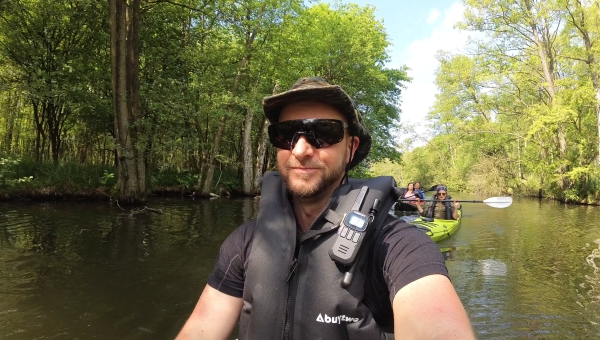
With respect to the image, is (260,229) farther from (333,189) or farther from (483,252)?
(483,252)

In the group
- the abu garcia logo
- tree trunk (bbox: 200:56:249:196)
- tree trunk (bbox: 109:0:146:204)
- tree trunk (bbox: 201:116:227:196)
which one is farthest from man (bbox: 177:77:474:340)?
tree trunk (bbox: 201:116:227:196)

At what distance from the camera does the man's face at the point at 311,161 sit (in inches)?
68.1

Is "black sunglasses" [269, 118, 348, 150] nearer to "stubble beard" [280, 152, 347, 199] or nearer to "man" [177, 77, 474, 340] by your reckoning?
"man" [177, 77, 474, 340]

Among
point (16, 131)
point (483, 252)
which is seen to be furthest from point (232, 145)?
point (483, 252)

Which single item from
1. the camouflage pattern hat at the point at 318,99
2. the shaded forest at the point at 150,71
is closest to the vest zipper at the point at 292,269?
the camouflage pattern hat at the point at 318,99

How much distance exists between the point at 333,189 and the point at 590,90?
2276 cm

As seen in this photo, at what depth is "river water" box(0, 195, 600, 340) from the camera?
466 cm

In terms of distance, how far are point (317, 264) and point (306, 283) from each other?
3.5 inches

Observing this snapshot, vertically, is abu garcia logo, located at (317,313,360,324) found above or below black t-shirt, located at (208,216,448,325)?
below

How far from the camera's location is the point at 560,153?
21969mm

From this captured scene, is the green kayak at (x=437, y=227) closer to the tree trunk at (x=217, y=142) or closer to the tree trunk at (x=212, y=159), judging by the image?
the tree trunk at (x=217, y=142)

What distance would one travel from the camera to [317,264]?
153 cm

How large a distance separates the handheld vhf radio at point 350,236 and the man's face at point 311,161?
0.87ft

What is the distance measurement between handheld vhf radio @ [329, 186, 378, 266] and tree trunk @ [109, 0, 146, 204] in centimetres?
1271
